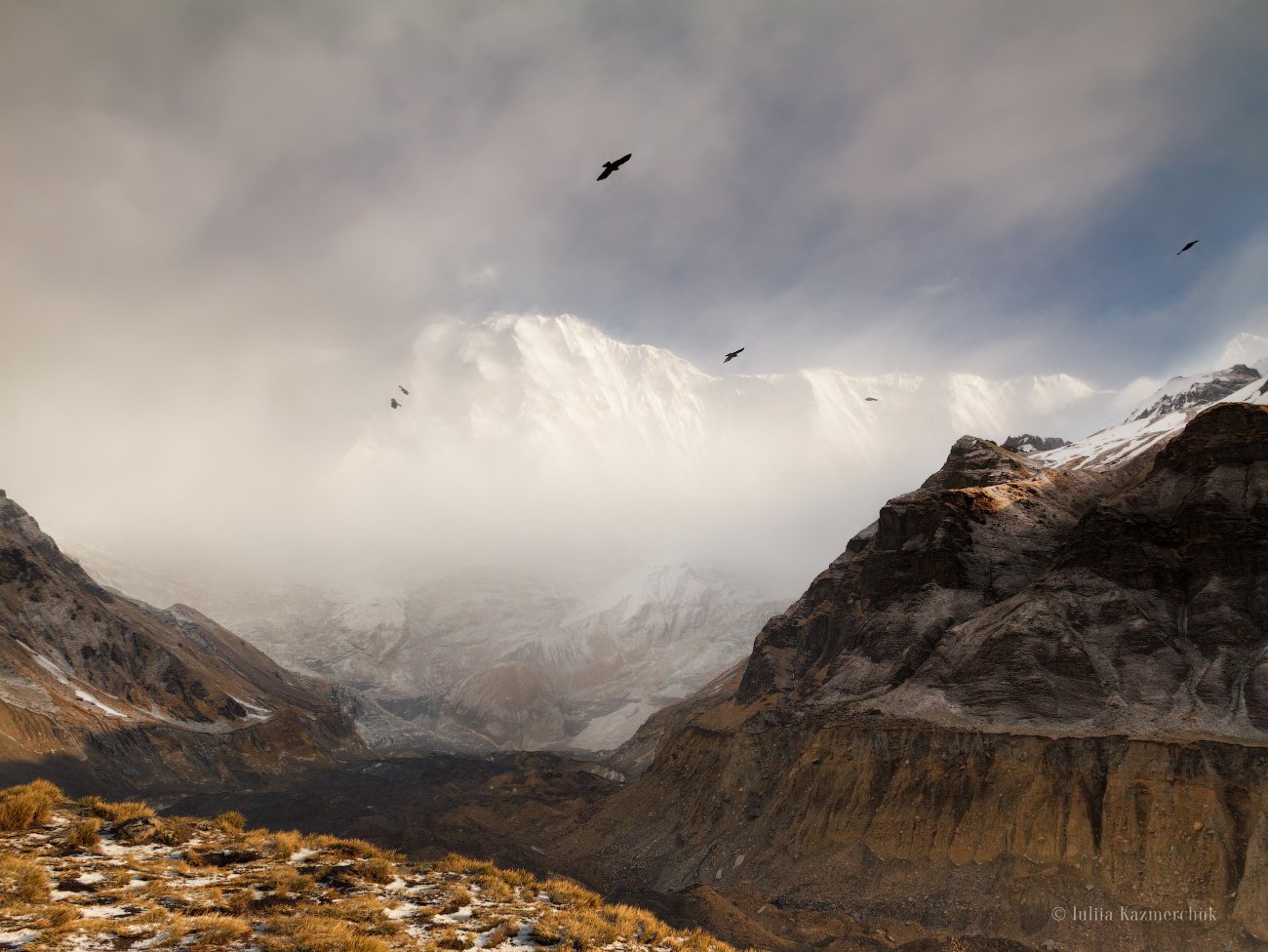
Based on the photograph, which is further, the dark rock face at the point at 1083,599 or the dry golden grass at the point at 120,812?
the dark rock face at the point at 1083,599

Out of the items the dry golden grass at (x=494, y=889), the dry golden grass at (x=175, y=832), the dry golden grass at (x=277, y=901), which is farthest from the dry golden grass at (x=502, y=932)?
the dry golden grass at (x=175, y=832)

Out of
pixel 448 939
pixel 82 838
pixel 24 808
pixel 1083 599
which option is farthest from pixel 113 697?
pixel 1083 599

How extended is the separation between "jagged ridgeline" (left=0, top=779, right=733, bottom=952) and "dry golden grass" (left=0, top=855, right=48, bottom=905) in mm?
28

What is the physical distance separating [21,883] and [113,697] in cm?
13503

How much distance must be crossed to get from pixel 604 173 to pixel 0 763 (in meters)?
101

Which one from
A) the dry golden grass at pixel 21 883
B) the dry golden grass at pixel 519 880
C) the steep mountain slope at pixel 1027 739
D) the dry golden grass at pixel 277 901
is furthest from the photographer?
the steep mountain slope at pixel 1027 739

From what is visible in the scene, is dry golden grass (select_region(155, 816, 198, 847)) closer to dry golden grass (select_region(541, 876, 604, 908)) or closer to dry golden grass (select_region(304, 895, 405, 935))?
dry golden grass (select_region(304, 895, 405, 935))

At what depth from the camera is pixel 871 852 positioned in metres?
47.0

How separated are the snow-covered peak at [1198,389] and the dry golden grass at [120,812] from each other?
186 m

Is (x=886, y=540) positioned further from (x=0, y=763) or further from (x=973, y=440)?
(x=0, y=763)

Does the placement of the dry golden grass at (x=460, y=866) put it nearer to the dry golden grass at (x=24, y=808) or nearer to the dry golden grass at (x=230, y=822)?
the dry golden grass at (x=230, y=822)

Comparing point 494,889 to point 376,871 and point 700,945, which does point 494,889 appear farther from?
point 700,945

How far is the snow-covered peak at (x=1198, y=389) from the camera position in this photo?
153 meters

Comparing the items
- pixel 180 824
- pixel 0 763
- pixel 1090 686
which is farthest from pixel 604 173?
pixel 0 763
